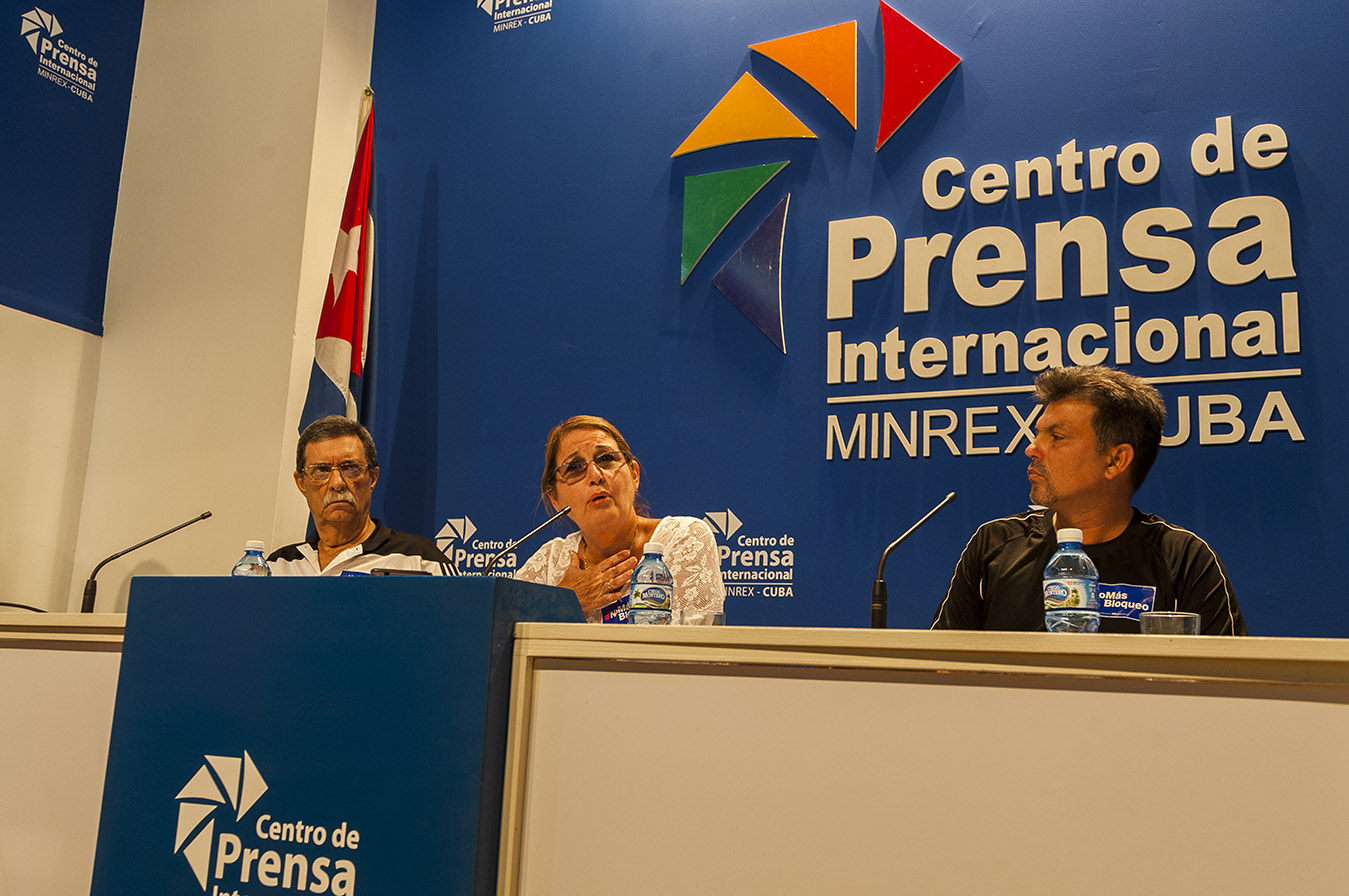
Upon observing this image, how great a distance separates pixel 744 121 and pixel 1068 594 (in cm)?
239

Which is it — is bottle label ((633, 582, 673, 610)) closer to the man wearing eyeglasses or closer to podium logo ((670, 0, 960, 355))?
the man wearing eyeglasses

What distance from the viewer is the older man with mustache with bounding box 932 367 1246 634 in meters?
2.11

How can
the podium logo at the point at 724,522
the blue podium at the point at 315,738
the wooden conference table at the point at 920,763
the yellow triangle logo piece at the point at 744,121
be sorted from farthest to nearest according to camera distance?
the yellow triangle logo piece at the point at 744,121 < the podium logo at the point at 724,522 < the blue podium at the point at 315,738 < the wooden conference table at the point at 920,763

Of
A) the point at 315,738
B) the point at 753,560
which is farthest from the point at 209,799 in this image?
the point at 753,560

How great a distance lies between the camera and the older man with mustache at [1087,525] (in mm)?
2107

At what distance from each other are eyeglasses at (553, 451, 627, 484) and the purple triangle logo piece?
2.29 feet

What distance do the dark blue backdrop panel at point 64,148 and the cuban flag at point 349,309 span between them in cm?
97

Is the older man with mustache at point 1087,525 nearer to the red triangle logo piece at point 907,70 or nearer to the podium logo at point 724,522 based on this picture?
the podium logo at point 724,522

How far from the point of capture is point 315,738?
141 centimetres

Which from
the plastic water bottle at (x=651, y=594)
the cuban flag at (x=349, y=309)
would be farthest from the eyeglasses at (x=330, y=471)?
the plastic water bottle at (x=651, y=594)

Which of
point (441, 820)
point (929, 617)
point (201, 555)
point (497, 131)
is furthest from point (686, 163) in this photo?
point (441, 820)

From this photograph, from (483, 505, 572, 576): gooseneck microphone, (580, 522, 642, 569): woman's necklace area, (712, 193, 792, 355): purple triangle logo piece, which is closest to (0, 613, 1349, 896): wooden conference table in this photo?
(483, 505, 572, 576): gooseneck microphone

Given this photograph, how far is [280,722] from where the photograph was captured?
1435mm

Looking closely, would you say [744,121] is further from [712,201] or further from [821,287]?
[821,287]
